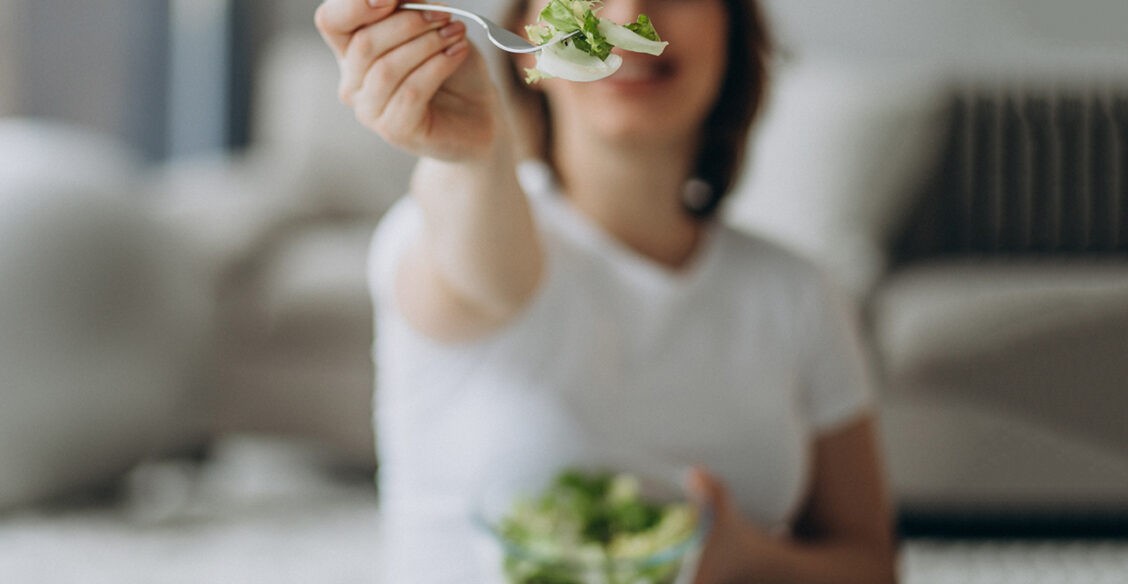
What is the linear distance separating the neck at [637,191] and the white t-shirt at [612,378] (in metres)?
0.02

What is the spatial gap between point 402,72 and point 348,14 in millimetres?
41

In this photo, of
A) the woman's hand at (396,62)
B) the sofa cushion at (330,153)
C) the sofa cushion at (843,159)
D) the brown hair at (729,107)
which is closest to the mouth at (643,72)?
the brown hair at (729,107)

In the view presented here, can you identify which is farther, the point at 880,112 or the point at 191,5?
the point at 191,5

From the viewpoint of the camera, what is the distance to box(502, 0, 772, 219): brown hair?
41.7 inches

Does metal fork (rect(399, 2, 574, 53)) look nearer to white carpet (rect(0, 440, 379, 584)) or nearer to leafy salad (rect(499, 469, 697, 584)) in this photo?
leafy salad (rect(499, 469, 697, 584))

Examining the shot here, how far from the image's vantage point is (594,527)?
2.39ft

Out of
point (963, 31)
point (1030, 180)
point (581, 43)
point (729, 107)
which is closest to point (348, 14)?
point (581, 43)

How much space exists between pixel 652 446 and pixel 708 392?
2.8 inches

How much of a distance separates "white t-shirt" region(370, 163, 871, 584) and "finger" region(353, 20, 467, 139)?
302 mm

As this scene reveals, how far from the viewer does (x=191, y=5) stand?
3707 mm

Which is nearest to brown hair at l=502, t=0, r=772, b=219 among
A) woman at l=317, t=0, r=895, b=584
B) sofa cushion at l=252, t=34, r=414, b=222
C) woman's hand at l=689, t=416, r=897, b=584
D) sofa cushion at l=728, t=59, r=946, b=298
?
woman at l=317, t=0, r=895, b=584

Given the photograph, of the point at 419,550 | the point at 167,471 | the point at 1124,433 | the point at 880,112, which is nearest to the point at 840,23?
the point at 880,112

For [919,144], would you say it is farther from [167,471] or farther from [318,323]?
[167,471]

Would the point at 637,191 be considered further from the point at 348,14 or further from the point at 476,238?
the point at 348,14
